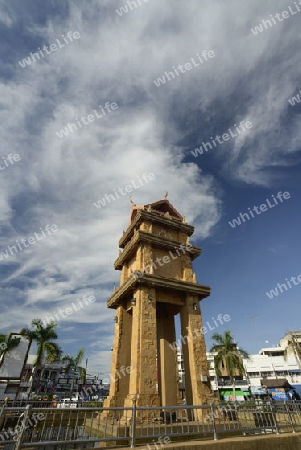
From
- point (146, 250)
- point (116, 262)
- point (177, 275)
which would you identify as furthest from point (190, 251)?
point (116, 262)

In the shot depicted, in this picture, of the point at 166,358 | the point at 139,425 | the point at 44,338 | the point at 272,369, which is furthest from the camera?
the point at 272,369

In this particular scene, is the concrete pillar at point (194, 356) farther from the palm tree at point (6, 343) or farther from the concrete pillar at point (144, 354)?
the palm tree at point (6, 343)

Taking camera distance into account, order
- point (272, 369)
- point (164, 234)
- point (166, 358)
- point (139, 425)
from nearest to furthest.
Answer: point (139, 425) → point (166, 358) → point (164, 234) → point (272, 369)

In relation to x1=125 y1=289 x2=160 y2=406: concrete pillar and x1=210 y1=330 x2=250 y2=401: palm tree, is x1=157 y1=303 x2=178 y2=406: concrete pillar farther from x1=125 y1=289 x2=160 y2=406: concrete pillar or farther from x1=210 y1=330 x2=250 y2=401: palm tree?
x1=210 y1=330 x2=250 y2=401: palm tree

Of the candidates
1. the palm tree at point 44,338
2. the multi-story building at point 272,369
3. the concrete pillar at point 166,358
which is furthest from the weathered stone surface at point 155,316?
the multi-story building at point 272,369

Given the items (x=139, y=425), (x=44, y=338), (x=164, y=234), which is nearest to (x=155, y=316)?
(x=139, y=425)

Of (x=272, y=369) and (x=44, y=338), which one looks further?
(x=272, y=369)

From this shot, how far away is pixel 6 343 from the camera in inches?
1166

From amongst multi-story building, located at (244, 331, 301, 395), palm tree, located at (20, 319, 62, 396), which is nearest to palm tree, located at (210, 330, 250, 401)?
palm tree, located at (20, 319, 62, 396)

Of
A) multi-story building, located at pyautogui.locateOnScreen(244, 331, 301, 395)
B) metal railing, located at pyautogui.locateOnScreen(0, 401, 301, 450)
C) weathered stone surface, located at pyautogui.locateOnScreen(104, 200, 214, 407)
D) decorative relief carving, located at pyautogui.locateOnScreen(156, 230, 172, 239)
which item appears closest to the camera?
metal railing, located at pyautogui.locateOnScreen(0, 401, 301, 450)

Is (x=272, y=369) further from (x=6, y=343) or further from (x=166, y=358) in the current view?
(x=166, y=358)

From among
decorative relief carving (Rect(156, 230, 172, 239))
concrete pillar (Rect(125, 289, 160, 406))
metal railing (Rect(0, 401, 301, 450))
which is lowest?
metal railing (Rect(0, 401, 301, 450))

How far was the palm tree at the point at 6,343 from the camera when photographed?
2933 cm

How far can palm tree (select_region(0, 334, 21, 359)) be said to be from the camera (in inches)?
1155
